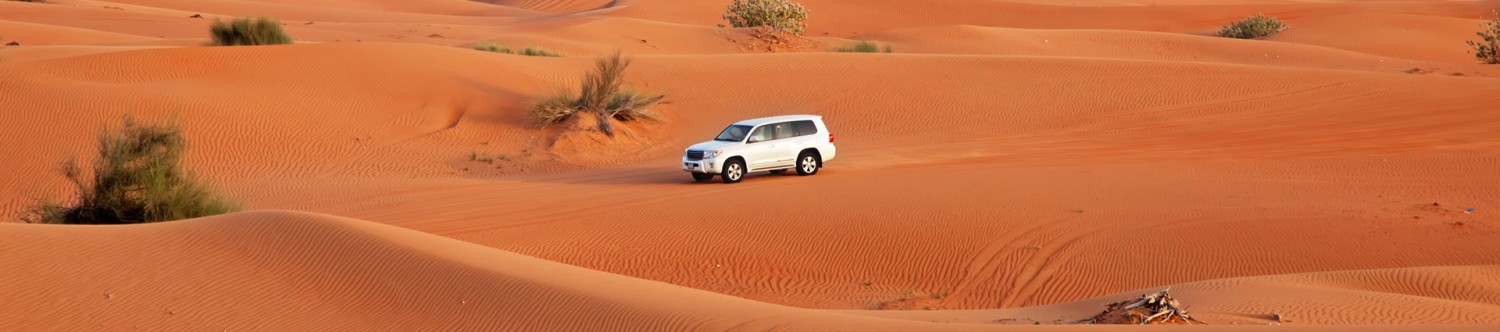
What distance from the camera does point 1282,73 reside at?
29.7 m

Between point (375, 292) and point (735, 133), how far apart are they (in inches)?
455

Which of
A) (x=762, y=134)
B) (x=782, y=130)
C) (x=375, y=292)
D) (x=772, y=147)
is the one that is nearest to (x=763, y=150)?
(x=772, y=147)

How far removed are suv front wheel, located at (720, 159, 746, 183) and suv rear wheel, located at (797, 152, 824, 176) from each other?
994 millimetres

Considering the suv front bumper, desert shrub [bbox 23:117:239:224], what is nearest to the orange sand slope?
desert shrub [bbox 23:117:239:224]

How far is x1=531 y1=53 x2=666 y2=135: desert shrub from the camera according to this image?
26172 millimetres

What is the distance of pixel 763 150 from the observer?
20938 mm

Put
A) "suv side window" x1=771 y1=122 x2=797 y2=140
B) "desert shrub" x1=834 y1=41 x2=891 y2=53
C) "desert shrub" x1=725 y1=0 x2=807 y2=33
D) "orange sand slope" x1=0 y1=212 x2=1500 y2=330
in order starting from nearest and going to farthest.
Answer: "orange sand slope" x1=0 y1=212 x2=1500 y2=330 → "suv side window" x1=771 y1=122 x2=797 y2=140 → "desert shrub" x1=834 y1=41 x2=891 y2=53 → "desert shrub" x1=725 y1=0 x2=807 y2=33

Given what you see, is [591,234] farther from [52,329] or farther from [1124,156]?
[1124,156]

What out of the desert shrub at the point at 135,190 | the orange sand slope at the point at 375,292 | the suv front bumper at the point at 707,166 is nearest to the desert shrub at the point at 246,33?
the suv front bumper at the point at 707,166

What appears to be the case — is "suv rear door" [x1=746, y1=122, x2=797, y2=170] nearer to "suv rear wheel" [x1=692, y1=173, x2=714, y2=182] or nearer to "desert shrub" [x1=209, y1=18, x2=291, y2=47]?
"suv rear wheel" [x1=692, y1=173, x2=714, y2=182]

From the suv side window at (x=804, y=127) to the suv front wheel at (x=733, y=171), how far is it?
116 centimetres

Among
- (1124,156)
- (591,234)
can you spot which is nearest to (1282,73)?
(1124,156)

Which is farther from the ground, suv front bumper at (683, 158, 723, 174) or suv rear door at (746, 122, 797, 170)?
suv rear door at (746, 122, 797, 170)

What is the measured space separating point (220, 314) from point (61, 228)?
3180 mm
